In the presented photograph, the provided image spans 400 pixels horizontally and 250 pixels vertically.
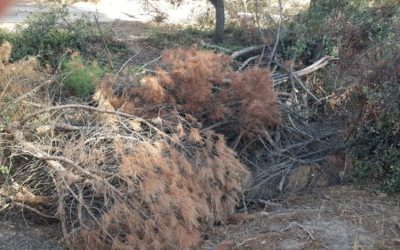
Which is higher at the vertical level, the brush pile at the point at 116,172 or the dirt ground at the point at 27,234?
the brush pile at the point at 116,172

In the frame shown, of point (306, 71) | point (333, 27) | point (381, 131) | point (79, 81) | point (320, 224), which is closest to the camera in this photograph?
point (320, 224)

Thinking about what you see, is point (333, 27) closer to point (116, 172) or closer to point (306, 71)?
point (306, 71)

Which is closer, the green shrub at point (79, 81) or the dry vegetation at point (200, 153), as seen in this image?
the dry vegetation at point (200, 153)

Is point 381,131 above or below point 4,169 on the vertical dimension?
above

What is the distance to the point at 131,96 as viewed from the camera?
542 centimetres

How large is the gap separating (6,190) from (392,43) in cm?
516

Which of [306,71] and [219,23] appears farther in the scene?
[219,23]

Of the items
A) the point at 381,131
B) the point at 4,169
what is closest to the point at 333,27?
the point at 381,131

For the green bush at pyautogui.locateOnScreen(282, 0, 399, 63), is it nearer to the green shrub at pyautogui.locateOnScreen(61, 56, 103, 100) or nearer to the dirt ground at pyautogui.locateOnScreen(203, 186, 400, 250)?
the dirt ground at pyautogui.locateOnScreen(203, 186, 400, 250)

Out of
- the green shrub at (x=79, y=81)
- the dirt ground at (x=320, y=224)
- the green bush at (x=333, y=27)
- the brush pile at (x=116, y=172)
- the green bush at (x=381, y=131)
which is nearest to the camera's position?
the brush pile at (x=116, y=172)

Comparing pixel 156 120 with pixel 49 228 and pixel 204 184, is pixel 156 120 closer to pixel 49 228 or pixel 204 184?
pixel 204 184

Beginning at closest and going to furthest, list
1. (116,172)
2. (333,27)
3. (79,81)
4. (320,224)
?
(116,172), (320,224), (79,81), (333,27)

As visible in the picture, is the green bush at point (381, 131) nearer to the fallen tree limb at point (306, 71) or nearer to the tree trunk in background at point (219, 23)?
the fallen tree limb at point (306, 71)

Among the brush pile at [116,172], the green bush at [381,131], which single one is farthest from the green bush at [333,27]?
the brush pile at [116,172]
